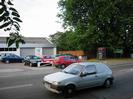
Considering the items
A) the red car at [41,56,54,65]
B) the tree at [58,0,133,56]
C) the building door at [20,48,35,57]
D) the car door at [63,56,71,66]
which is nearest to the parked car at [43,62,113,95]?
the car door at [63,56,71,66]

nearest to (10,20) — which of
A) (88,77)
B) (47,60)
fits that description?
(88,77)

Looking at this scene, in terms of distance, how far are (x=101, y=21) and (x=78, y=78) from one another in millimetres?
Answer: 31314

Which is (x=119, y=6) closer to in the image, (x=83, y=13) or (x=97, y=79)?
(x=83, y=13)

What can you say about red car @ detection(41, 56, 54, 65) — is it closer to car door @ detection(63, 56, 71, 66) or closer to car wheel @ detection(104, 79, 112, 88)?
car door @ detection(63, 56, 71, 66)

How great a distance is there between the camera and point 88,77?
1205 centimetres

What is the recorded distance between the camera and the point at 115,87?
13.7m

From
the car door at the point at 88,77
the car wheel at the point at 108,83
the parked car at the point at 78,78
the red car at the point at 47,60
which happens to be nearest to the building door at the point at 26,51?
the red car at the point at 47,60

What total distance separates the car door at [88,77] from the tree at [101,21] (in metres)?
28.8

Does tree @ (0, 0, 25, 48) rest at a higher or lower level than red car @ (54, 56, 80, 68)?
higher

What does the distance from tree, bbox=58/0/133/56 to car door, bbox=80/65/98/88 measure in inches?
1132

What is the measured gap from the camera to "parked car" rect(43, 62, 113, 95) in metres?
11.0

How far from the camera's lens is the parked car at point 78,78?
36.2 feet

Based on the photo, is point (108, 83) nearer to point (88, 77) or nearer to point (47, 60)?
point (88, 77)

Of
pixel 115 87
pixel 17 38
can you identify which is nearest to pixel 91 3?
pixel 115 87
